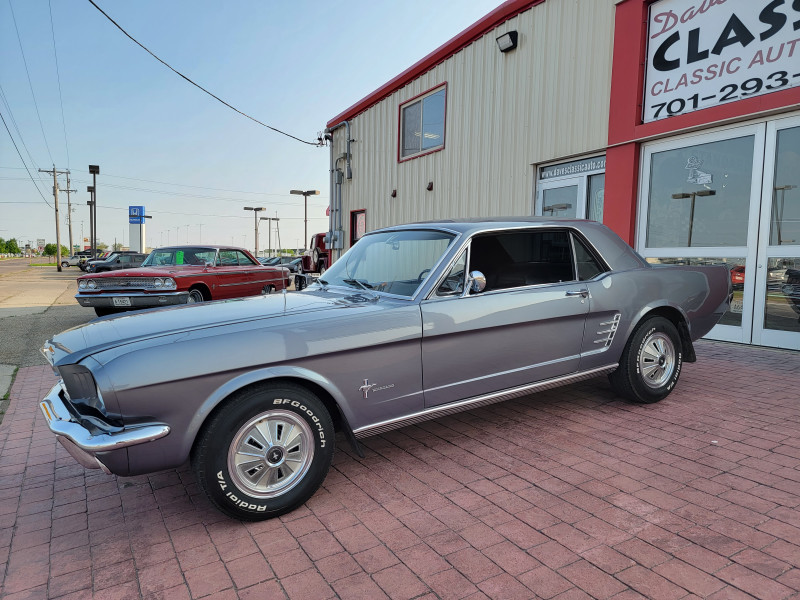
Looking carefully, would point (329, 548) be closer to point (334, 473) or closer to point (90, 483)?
point (334, 473)

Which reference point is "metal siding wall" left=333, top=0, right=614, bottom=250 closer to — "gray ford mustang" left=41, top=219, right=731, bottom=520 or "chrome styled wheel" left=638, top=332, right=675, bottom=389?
"chrome styled wheel" left=638, top=332, right=675, bottom=389

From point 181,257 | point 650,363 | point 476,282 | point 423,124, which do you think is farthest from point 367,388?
point 423,124

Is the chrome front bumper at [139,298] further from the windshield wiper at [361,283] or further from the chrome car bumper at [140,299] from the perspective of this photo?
the windshield wiper at [361,283]

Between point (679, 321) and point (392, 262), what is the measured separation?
2.54 metres

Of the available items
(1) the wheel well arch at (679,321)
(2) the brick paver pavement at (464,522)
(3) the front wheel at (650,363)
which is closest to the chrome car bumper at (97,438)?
(2) the brick paver pavement at (464,522)

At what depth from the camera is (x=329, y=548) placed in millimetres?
2289

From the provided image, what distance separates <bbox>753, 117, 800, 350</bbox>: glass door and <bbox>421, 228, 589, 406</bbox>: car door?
3.64 metres

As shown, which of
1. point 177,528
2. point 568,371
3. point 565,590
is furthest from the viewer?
point 568,371

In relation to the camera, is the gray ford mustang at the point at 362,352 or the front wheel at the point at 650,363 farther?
the front wheel at the point at 650,363

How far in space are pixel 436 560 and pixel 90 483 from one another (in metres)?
2.16

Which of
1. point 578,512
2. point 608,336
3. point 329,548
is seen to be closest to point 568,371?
point 608,336

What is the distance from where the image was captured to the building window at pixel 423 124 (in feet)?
36.7

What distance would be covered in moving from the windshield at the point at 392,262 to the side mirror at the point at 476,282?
0.87 ft

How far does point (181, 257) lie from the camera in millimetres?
9688
